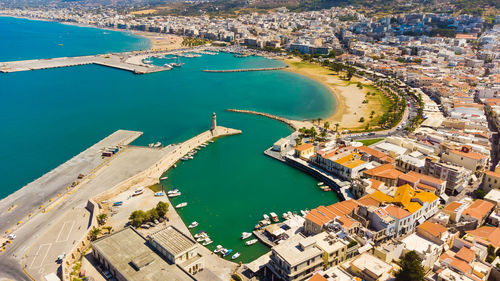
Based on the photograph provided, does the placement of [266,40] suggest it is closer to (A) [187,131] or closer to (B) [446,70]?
(B) [446,70]

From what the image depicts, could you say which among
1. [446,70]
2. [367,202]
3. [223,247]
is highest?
[446,70]

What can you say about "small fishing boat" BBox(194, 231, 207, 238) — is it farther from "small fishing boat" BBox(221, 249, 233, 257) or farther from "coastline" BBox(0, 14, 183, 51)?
"coastline" BBox(0, 14, 183, 51)

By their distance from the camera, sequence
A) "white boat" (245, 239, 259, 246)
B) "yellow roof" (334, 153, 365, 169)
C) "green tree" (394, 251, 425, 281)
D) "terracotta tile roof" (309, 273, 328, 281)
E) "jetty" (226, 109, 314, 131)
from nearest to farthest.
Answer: "green tree" (394, 251, 425, 281), "terracotta tile roof" (309, 273, 328, 281), "white boat" (245, 239, 259, 246), "yellow roof" (334, 153, 365, 169), "jetty" (226, 109, 314, 131)

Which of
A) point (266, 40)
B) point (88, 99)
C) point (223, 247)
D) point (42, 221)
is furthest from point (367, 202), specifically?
point (266, 40)

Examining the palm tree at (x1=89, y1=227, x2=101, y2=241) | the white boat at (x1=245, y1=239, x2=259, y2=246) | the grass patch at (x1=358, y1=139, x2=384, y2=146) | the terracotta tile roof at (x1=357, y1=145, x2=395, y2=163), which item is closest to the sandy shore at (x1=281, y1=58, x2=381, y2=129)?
the grass patch at (x1=358, y1=139, x2=384, y2=146)

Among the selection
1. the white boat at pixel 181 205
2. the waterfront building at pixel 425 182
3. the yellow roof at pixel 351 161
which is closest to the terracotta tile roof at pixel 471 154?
the waterfront building at pixel 425 182

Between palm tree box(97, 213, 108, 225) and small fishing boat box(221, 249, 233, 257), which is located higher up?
palm tree box(97, 213, 108, 225)

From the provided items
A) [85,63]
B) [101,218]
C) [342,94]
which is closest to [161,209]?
[101,218]
